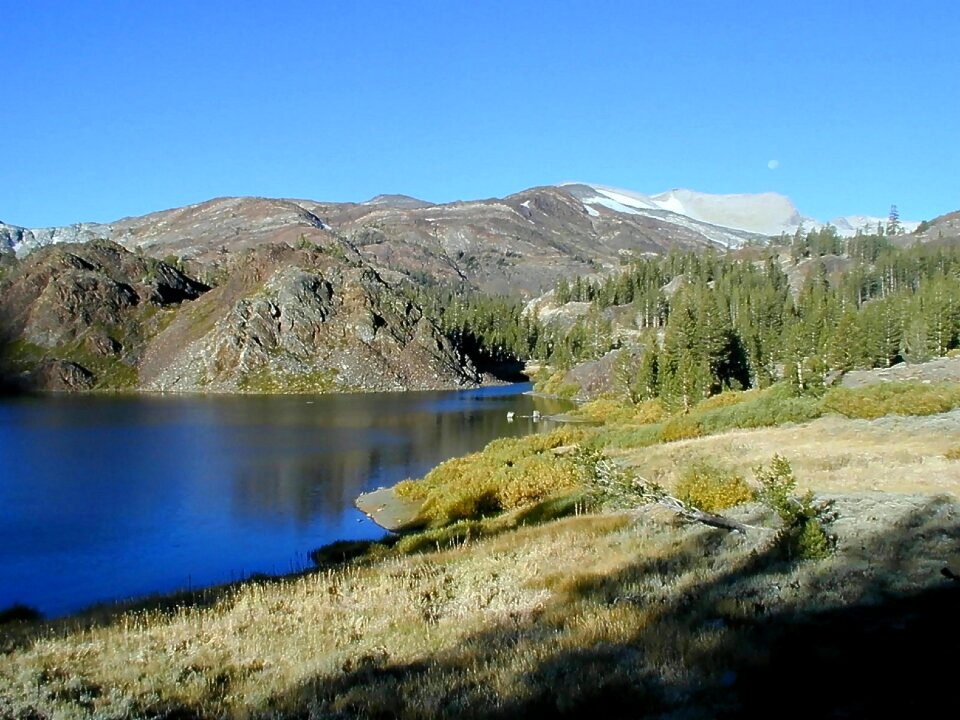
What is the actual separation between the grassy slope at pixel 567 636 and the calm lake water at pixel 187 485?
56.1 feet

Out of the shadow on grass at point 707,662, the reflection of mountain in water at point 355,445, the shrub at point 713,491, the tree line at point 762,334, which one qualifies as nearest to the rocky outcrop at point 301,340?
the tree line at point 762,334

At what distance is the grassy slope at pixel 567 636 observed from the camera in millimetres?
8969

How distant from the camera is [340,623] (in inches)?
562

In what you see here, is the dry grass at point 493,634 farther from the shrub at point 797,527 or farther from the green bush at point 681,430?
the green bush at point 681,430

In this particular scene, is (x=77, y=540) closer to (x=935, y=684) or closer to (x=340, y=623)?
(x=340, y=623)

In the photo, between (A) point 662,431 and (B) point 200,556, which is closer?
(B) point 200,556

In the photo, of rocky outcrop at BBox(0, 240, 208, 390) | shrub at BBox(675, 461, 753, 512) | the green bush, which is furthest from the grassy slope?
rocky outcrop at BBox(0, 240, 208, 390)

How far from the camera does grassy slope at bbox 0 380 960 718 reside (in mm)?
8969

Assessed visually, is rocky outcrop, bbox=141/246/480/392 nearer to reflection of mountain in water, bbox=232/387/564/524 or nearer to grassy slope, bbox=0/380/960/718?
reflection of mountain in water, bbox=232/387/564/524

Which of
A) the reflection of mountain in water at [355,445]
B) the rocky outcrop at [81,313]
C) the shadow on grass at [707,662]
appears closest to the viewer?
the shadow on grass at [707,662]

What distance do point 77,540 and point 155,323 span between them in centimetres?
14051

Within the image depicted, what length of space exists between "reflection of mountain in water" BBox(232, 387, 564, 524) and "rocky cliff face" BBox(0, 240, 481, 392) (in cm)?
2731

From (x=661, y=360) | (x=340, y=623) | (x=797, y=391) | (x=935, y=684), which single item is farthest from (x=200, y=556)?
(x=661, y=360)

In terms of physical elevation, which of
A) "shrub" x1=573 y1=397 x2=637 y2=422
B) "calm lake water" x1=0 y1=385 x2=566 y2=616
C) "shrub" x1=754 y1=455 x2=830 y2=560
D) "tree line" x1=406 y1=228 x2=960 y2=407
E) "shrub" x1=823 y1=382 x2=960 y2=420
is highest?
"tree line" x1=406 y1=228 x2=960 y2=407
